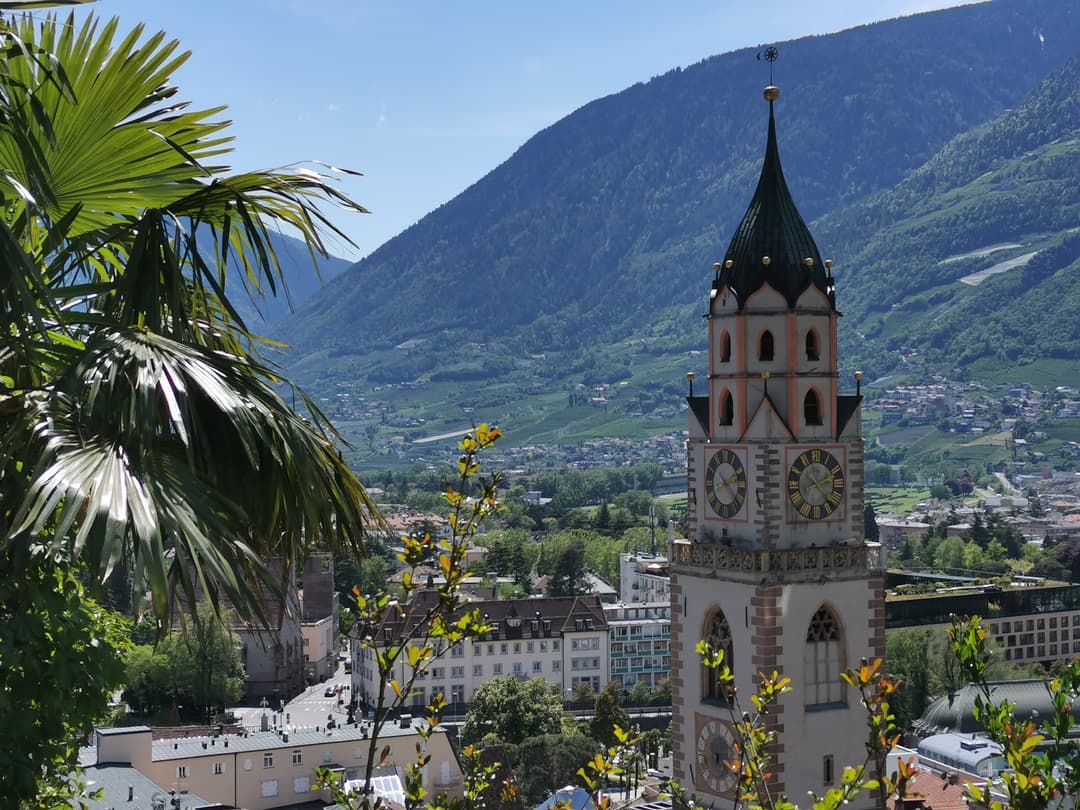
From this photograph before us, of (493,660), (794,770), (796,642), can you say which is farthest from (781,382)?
(493,660)

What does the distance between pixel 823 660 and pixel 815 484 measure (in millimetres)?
2444

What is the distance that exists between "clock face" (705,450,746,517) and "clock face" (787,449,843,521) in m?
0.70

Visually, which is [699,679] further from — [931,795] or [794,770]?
[931,795]

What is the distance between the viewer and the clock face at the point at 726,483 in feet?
79.2

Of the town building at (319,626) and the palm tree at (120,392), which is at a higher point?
the palm tree at (120,392)

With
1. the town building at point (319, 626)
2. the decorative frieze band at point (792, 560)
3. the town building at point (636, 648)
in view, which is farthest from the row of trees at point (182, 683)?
the decorative frieze band at point (792, 560)

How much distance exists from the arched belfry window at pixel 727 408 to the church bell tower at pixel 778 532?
2cm

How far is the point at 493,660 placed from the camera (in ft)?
273

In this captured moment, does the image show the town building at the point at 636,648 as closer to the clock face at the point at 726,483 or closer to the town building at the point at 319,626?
the town building at the point at 319,626

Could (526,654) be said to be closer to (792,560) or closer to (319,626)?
(319,626)

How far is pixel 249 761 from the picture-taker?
50.7m

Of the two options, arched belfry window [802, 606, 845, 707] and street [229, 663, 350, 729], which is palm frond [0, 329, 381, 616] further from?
street [229, 663, 350, 729]

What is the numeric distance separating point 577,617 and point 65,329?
3142 inches

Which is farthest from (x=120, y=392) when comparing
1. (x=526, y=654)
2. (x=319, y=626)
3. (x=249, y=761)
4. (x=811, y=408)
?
(x=319, y=626)
